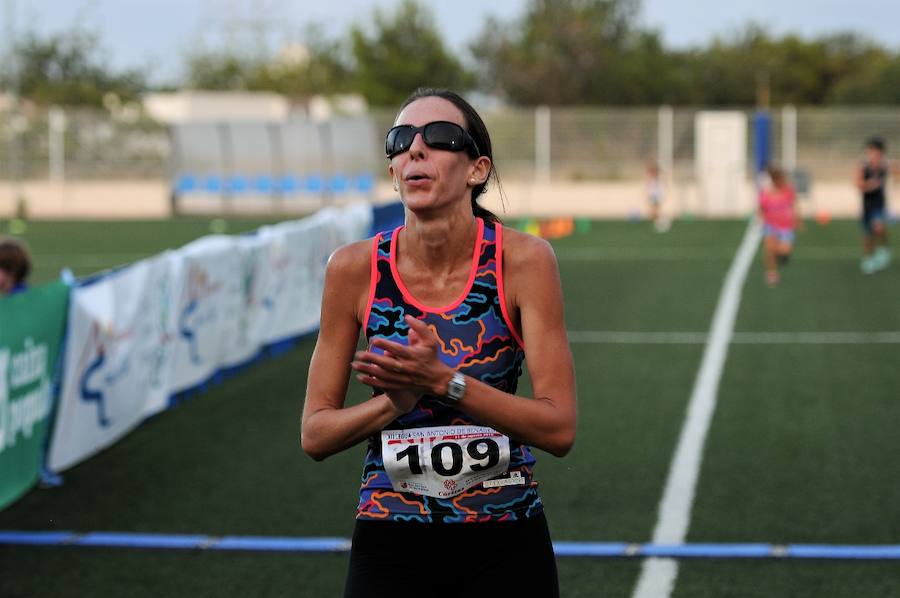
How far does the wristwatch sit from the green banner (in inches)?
210

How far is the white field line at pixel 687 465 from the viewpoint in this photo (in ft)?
21.8

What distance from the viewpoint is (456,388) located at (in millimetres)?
3041

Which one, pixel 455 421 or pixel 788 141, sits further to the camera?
pixel 788 141

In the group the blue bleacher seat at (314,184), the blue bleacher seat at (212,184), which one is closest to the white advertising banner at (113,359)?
the blue bleacher seat at (314,184)

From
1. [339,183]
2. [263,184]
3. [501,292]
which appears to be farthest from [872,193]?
[263,184]

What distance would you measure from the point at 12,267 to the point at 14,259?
0.05 metres

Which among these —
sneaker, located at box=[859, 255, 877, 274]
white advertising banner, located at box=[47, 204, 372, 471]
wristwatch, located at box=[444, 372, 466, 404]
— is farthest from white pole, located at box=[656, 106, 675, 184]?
wristwatch, located at box=[444, 372, 466, 404]

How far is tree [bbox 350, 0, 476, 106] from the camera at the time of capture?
81.6 metres

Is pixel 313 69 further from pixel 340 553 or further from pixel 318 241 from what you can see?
pixel 340 553

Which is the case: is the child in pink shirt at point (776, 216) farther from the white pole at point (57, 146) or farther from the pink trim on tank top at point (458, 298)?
the white pole at point (57, 146)

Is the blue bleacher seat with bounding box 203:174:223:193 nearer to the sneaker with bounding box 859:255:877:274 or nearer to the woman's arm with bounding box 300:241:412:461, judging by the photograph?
the sneaker with bounding box 859:255:877:274

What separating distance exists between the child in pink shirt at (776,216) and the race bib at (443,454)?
17.9 meters

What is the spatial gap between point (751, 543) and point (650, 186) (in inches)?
1176

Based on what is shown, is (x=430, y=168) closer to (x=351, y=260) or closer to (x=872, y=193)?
(x=351, y=260)
